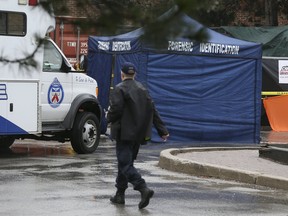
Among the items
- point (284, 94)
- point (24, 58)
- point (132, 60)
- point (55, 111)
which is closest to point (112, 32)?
point (24, 58)

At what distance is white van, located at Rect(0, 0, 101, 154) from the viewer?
1420 centimetres

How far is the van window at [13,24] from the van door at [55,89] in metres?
0.92

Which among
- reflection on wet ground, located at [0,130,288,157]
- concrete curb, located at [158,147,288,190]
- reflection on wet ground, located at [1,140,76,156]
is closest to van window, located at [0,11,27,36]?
reflection on wet ground, located at [0,130,288,157]

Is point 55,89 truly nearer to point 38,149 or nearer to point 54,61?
point 54,61

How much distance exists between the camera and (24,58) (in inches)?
162

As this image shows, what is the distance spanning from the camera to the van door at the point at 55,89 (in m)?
15.0

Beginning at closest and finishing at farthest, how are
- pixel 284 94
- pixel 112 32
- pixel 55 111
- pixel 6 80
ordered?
pixel 112 32 → pixel 6 80 → pixel 55 111 → pixel 284 94

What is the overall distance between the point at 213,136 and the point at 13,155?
17.7ft

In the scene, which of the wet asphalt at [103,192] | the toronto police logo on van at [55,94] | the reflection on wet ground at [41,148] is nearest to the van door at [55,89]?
the toronto police logo on van at [55,94]

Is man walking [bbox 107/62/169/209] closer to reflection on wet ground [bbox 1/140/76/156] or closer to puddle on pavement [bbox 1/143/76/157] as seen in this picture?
puddle on pavement [bbox 1/143/76/157]

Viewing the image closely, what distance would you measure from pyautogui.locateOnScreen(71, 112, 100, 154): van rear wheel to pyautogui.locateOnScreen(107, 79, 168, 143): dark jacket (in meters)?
6.33

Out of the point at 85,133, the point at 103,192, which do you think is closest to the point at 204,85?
the point at 85,133

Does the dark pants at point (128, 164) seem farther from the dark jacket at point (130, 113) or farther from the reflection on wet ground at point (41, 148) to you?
the reflection on wet ground at point (41, 148)

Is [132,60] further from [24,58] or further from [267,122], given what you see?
[24,58]
